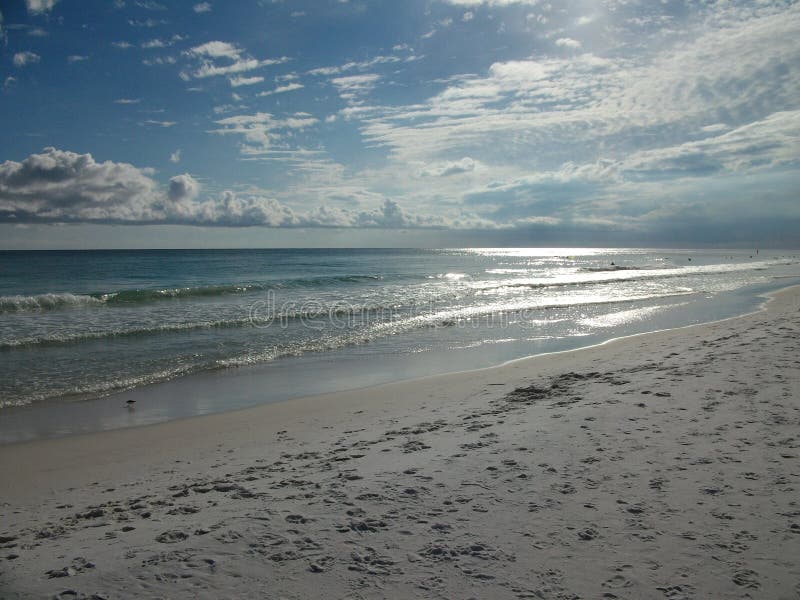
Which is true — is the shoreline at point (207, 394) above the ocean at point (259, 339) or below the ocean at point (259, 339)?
below

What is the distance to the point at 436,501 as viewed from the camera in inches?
161

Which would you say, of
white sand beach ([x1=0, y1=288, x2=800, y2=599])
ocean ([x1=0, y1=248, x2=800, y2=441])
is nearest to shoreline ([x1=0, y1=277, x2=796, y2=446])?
ocean ([x1=0, y1=248, x2=800, y2=441])

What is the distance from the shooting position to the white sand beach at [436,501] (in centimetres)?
312

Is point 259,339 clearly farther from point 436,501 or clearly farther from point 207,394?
point 436,501

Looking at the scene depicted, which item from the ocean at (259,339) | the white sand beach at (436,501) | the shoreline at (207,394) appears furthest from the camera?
the ocean at (259,339)

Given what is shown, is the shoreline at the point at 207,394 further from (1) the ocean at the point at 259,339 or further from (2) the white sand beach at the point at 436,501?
(2) the white sand beach at the point at 436,501

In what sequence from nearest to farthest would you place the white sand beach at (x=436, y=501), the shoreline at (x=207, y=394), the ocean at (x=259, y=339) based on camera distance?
the white sand beach at (x=436, y=501) < the shoreline at (x=207, y=394) < the ocean at (x=259, y=339)

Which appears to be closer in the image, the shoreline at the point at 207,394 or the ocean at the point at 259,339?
the shoreline at the point at 207,394

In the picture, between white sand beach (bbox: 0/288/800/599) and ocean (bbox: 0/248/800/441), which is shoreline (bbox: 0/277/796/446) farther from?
white sand beach (bbox: 0/288/800/599)

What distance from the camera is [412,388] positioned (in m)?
9.02

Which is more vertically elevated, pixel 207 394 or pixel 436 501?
pixel 436 501

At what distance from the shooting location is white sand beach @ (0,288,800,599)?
3.12m

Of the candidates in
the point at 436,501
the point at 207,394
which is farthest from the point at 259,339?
the point at 436,501

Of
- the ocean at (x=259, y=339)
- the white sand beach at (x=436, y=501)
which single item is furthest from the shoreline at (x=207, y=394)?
the white sand beach at (x=436, y=501)
